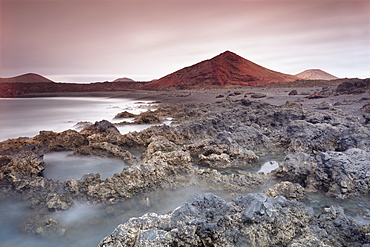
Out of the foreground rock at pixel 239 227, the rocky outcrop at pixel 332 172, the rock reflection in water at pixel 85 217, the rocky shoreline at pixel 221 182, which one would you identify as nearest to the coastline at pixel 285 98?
the rocky shoreline at pixel 221 182

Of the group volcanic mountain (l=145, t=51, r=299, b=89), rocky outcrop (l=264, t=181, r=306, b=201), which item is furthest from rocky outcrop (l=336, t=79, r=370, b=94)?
volcanic mountain (l=145, t=51, r=299, b=89)

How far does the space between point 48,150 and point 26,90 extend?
217 ft

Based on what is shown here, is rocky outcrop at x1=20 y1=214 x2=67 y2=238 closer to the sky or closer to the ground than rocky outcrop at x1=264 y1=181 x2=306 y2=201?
closer to the ground

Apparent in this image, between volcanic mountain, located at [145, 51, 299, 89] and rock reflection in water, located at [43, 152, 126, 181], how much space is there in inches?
2341

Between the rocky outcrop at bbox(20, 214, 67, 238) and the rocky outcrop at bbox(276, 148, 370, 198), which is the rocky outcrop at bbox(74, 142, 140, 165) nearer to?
the rocky outcrop at bbox(20, 214, 67, 238)

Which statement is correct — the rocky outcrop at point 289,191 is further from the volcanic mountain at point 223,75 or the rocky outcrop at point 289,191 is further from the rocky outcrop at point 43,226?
the volcanic mountain at point 223,75

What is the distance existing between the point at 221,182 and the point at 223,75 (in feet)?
241

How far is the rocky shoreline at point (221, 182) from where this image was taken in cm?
247

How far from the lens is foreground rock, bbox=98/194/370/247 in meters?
2.34

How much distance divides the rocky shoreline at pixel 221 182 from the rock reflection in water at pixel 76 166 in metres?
0.25

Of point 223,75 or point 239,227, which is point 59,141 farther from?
point 223,75

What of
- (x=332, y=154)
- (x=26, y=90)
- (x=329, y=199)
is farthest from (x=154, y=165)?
(x=26, y=90)

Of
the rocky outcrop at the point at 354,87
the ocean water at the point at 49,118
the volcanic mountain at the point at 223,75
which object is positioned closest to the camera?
the ocean water at the point at 49,118

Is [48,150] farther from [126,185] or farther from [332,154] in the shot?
[332,154]
